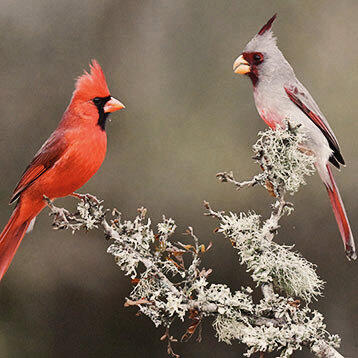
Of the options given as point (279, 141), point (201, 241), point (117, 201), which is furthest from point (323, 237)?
point (279, 141)

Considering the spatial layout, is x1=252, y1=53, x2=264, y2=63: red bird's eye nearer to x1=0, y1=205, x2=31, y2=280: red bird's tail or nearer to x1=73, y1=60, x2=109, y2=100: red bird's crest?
x1=73, y1=60, x2=109, y2=100: red bird's crest

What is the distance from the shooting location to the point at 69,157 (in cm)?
153

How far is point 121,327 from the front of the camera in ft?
8.21

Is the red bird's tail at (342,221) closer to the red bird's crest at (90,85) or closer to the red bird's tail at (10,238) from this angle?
the red bird's crest at (90,85)

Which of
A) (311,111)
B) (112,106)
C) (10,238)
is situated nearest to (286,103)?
(311,111)

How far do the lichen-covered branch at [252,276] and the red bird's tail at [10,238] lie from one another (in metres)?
0.25

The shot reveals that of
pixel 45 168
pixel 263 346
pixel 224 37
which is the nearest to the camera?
pixel 263 346

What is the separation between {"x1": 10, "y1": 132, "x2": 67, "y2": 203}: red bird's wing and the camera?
5.06ft

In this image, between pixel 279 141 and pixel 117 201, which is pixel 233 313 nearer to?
pixel 279 141

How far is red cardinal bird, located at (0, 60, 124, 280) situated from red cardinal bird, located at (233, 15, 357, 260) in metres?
0.40

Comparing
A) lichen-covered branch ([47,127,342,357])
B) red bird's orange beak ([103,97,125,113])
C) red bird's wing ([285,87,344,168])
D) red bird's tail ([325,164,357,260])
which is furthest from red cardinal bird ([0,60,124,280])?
red bird's tail ([325,164,357,260])

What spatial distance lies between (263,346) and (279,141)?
45cm

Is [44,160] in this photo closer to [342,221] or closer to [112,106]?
[112,106]

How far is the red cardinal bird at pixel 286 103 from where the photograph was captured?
163cm
